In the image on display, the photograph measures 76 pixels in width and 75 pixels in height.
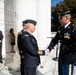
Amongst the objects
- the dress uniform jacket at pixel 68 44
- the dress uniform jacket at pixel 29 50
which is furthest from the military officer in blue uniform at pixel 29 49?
the dress uniform jacket at pixel 68 44

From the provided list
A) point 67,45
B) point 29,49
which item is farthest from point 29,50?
point 67,45

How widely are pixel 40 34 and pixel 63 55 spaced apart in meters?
7.07

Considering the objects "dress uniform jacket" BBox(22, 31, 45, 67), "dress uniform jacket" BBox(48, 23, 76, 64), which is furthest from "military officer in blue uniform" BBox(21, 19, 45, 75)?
"dress uniform jacket" BBox(48, 23, 76, 64)

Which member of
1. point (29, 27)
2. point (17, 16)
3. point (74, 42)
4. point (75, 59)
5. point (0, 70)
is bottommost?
point (0, 70)

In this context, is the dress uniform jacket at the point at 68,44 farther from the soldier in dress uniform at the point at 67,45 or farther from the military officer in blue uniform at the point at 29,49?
the military officer in blue uniform at the point at 29,49

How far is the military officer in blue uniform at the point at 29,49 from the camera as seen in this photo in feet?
13.6

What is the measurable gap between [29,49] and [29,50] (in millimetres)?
21

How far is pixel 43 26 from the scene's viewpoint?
11.8m

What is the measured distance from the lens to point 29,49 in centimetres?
414

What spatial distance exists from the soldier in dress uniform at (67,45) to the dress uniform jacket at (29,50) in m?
0.47

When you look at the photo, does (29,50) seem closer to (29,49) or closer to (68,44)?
(29,49)

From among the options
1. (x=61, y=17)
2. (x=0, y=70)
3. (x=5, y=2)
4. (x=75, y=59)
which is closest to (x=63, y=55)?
(x=75, y=59)

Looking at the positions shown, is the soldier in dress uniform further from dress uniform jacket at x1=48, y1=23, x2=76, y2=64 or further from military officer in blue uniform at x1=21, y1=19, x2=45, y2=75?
military officer in blue uniform at x1=21, y1=19, x2=45, y2=75

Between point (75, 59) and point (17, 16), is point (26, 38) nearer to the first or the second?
point (75, 59)
